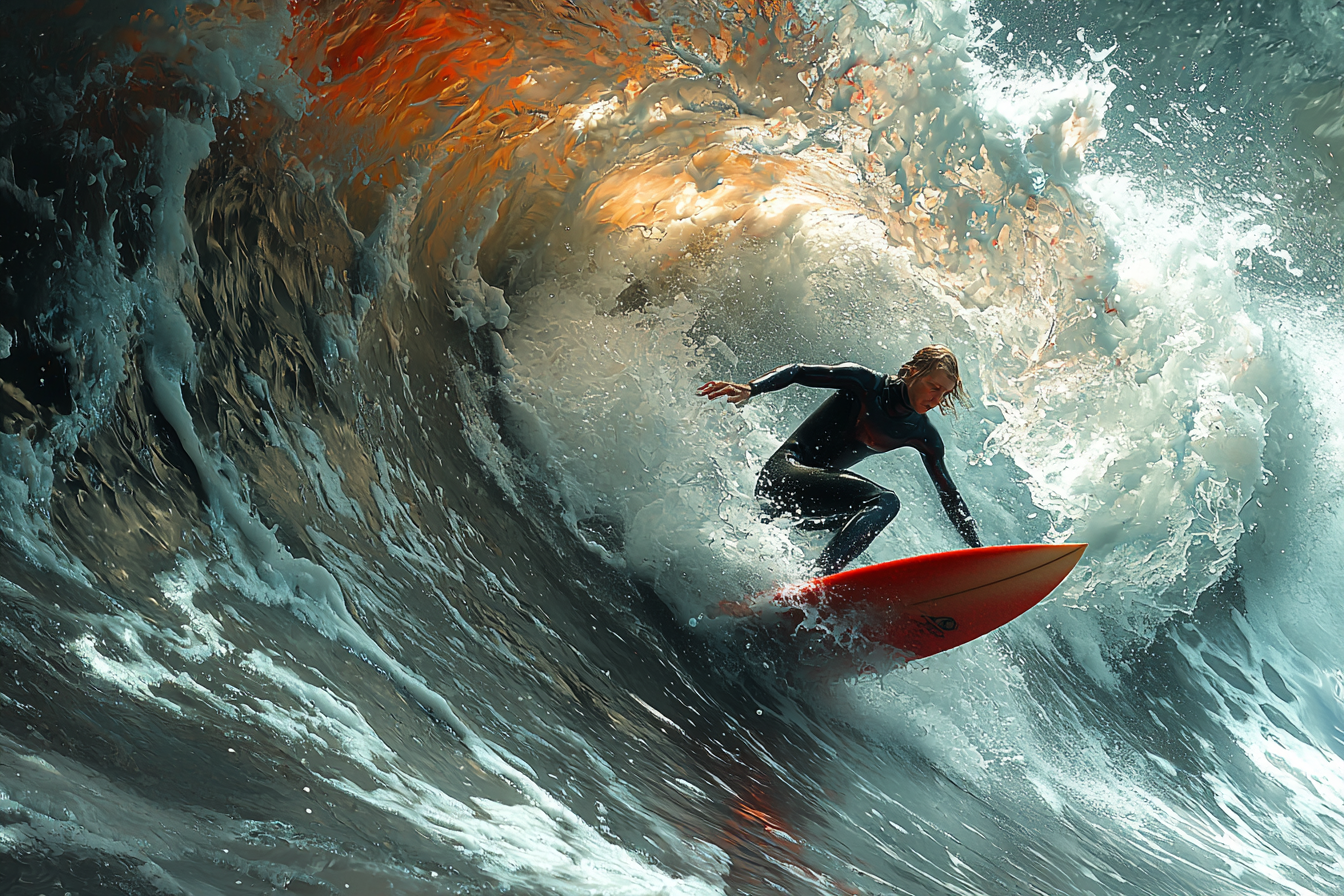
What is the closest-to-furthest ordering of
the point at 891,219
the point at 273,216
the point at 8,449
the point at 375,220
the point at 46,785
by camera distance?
the point at 46,785
the point at 8,449
the point at 273,216
the point at 375,220
the point at 891,219

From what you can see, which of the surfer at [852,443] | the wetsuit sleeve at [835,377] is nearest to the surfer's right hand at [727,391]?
the surfer at [852,443]

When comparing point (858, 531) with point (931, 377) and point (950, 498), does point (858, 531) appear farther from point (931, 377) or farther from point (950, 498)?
Result: point (931, 377)

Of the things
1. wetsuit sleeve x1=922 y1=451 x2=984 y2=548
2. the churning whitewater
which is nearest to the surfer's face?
wetsuit sleeve x1=922 y1=451 x2=984 y2=548

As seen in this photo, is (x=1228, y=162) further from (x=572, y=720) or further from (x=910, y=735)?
(x=572, y=720)

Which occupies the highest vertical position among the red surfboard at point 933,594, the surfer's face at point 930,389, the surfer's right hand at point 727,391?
the surfer's face at point 930,389

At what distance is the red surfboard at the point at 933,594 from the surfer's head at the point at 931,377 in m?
0.71

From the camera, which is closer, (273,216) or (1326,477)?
(273,216)

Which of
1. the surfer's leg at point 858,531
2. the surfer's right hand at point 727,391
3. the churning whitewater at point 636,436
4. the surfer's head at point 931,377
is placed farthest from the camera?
the surfer's leg at point 858,531

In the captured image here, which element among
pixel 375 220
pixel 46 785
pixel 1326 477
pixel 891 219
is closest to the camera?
pixel 46 785

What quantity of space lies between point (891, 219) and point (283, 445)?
14.6 ft

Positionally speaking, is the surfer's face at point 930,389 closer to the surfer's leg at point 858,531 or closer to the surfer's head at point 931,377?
the surfer's head at point 931,377

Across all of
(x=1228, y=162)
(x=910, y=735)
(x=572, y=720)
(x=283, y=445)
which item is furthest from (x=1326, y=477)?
(x=283, y=445)

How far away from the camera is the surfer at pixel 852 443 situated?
152 inches

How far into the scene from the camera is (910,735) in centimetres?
429
